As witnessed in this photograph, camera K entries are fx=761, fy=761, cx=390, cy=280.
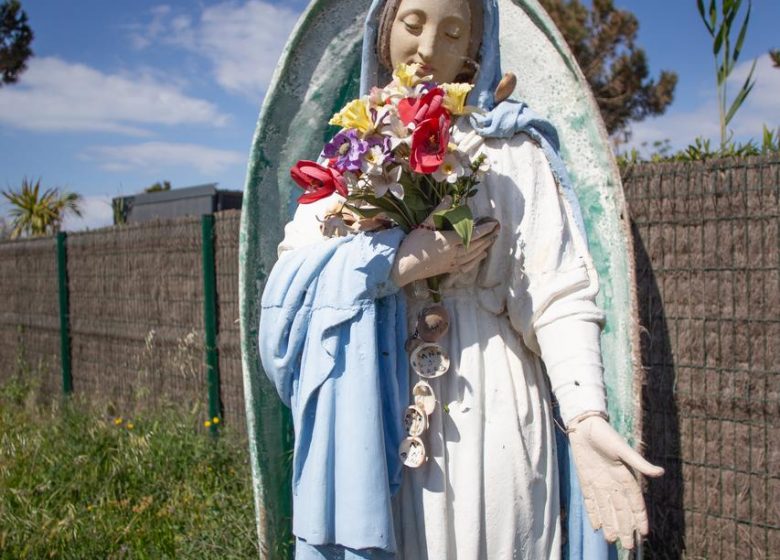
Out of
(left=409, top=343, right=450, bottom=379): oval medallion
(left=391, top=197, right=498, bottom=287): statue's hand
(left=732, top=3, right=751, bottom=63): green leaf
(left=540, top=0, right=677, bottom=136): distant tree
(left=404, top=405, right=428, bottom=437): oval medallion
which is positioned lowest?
(left=404, top=405, right=428, bottom=437): oval medallion

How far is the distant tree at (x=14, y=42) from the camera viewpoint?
13602mm

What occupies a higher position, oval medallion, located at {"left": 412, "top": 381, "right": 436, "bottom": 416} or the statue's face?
the statue's face

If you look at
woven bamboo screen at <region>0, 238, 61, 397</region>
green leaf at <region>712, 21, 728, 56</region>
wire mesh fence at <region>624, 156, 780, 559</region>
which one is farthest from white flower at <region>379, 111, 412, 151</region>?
woven bamboo screen at <region>0, 238, 61, 397</region>

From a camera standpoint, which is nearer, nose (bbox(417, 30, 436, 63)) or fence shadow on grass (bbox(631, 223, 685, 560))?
nose (bbox(417, 30, 436, 63))

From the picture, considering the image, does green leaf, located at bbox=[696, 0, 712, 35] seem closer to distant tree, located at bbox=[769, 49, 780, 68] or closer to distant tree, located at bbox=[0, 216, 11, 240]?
distant tree, located at bbox=[769, 49, 780, 68]

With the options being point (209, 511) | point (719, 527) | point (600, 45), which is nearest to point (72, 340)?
point (209, 511)

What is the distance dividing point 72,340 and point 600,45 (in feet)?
34.9

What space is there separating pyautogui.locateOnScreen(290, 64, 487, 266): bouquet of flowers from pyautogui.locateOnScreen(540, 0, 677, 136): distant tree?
40.3ft

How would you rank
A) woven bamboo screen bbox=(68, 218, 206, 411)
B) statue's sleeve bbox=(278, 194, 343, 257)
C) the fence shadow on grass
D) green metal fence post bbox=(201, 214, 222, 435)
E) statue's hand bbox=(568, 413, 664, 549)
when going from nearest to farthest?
statue's hand bbox=(568, 413, 664, 549)
statue's sleeve bbox=(278, 194, 343, 257)
the fence shadow on grass
green metal fence post bbox=(201, 214, 222, 435)
woven bamboo screen bbox=(68, 218, 206, 411)

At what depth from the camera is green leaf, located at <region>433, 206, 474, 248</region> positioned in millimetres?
1628

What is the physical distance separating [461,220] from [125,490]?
3884 millimetres

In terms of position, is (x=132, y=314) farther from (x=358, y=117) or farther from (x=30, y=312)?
(x=358, y=117)

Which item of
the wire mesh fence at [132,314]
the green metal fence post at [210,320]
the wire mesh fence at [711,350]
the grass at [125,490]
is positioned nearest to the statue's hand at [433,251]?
the wire mesh fence at [711,350]

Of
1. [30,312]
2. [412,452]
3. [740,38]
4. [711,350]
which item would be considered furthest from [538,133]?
[30,312]
